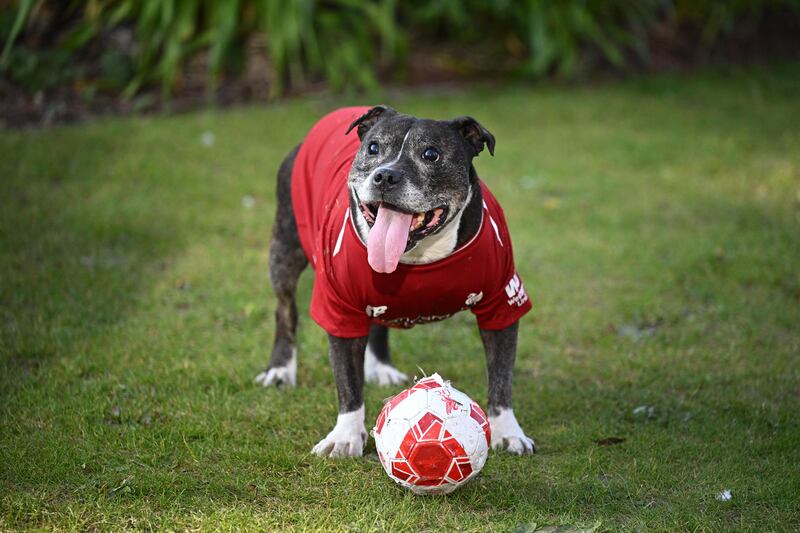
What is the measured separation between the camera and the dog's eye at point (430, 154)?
445 cm

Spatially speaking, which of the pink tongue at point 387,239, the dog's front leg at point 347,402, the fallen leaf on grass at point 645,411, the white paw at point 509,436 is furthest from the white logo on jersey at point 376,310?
the fallen leaf on grass at point 645,411

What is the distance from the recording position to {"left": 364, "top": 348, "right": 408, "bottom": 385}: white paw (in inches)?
228

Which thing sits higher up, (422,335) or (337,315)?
(337,315)

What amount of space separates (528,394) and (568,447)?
744 millimetres

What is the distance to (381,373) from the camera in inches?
229

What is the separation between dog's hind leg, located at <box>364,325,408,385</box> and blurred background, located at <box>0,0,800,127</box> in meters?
5.73

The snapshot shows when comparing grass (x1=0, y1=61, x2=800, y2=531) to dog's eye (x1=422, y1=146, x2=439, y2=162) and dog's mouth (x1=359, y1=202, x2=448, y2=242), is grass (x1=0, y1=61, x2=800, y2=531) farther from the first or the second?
dog's eye (x1=422, y1=146, x2=439, y2=162)

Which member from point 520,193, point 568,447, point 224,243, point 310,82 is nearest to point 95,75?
point 310,82

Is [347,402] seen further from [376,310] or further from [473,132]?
[473,132]

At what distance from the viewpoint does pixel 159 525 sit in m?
3.96

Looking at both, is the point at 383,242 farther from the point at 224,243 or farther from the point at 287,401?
the point at 224,243

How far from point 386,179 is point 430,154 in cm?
30

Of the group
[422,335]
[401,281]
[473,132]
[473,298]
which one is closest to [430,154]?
[473,132]

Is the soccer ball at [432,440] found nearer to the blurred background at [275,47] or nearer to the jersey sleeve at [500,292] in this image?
the jersey sleeve at [500,292]
